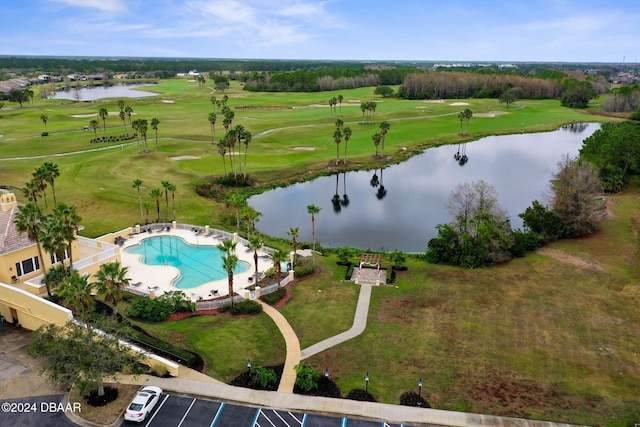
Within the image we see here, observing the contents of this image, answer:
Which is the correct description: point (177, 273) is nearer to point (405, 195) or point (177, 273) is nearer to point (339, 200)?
point (339, 200)

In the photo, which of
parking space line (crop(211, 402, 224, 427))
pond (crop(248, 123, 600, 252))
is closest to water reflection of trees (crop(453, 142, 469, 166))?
pond (crop(248, 123, 600, 252))

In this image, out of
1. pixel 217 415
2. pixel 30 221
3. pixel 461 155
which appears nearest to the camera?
pixel 217 415

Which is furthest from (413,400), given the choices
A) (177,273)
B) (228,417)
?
(177,273)

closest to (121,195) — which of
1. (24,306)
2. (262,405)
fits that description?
(24,306)

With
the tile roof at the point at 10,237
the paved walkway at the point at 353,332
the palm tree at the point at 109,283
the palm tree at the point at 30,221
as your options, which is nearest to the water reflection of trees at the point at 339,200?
the paved walkway at the point at 353,332

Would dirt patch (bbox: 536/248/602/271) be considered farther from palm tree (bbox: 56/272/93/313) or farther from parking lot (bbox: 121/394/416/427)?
palm tree (bbox: 56/272/93/313)

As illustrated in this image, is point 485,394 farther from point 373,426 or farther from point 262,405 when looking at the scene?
point 262,405
